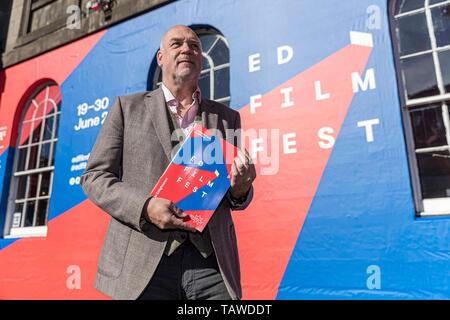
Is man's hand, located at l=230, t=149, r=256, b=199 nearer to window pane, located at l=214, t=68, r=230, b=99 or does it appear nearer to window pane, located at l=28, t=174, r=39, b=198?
window pane, located at l=214, t=68, r=230, b=99

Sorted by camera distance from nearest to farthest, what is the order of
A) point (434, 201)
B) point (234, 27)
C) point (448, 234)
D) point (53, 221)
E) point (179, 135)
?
point (179, 135), point (448, 234), point (434, 201), point (234, 27), point (53, 221)

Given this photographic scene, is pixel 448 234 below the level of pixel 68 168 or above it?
below

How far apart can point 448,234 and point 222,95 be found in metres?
2.81

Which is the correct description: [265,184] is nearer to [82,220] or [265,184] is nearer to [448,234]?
[448,234]

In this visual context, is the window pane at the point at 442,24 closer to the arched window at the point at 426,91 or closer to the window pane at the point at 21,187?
the arched window at the point at 426,91

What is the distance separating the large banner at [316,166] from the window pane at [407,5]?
0.30 metres

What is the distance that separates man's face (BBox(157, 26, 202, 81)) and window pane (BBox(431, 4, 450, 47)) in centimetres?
295

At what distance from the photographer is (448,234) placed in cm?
273

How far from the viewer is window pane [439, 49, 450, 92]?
10.5 feet

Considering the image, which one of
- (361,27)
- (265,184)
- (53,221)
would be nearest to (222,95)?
(265,184)

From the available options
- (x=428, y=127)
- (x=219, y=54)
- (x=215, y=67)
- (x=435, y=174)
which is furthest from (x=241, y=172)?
(x=219, y=54)

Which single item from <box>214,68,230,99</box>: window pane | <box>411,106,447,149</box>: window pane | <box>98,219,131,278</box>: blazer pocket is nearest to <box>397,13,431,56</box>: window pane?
<box>411,106,447,149</box>: window pane

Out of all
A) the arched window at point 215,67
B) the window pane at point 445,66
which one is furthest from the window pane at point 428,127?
the arched window at point 215,67

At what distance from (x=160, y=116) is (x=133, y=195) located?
41cm
